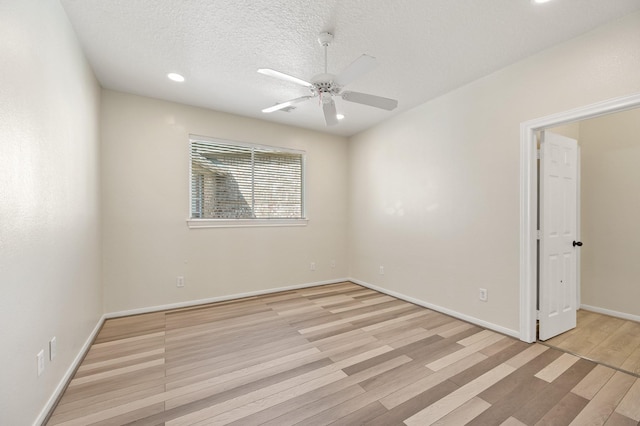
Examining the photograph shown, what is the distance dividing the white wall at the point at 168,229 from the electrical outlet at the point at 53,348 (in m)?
1.60

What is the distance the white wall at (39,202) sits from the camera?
4.25 ft

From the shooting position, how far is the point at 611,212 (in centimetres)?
334

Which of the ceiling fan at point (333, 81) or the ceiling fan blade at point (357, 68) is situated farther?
the ceiling fan at point (333, 81)

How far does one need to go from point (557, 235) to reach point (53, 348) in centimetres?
432

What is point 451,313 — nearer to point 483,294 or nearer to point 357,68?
A: point 483,294

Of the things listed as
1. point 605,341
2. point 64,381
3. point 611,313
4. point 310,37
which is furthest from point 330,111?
point 611,313

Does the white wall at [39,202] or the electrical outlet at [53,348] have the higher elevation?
the white wall at [39,202]

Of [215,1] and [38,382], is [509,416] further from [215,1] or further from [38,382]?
[215,1]

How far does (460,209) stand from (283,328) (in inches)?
96.0

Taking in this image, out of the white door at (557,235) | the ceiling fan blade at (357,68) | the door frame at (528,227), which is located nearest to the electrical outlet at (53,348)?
the ceiling fan blade at (357,68)

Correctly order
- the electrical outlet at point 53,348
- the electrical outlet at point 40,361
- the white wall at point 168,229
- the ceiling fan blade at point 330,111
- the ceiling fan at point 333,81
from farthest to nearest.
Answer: the white wall at point 168,229
the ceiling fan blade at point 330,111
the ceiling fan at point 333,81
the electrical outlet at point 53,348
the electrical outlet at point 40,361

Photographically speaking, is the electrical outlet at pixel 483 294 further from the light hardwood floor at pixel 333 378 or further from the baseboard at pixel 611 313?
the baseboard at pixel 611 313

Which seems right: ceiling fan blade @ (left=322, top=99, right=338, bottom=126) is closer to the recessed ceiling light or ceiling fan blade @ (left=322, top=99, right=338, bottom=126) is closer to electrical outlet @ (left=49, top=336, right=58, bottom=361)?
the recessed ceiling light

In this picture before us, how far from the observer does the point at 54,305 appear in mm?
1798
